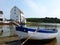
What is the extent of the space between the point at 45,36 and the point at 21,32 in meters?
2.65

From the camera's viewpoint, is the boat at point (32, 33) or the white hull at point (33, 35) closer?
the boat at point (32, 33)

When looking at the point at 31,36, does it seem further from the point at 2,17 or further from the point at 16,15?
the point at 16,15

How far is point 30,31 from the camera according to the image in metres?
15.3

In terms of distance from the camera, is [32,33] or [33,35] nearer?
[32,33]

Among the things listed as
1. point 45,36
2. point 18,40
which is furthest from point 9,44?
point 45,36

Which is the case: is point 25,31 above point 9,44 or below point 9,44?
above

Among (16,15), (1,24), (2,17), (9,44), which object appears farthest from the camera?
(16,15)

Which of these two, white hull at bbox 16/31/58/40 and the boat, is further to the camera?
white hull at bbox 16/31/58/40

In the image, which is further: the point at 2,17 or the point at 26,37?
the point at 2,17

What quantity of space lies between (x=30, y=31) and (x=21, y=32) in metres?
0.87

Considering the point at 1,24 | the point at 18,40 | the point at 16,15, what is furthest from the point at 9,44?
the point at 16,15

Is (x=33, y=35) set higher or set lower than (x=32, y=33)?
lower

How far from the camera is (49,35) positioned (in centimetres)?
1678

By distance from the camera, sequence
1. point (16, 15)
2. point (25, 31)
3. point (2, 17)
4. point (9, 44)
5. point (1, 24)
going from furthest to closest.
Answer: point (16, 15) → point (2, 17) → point (1, 24) → point (25, 31) → point (9, 44)
